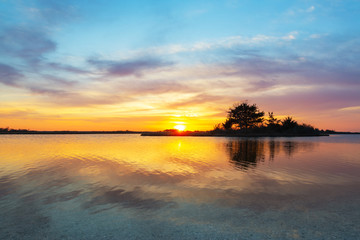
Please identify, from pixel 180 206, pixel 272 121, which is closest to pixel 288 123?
pixel 272 121

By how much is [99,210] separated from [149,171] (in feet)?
30.0

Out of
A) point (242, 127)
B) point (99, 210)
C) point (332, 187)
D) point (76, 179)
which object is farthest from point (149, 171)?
point (242, 127)

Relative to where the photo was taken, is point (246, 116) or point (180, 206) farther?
point (246, 116)

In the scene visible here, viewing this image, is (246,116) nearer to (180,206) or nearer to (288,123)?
(288,123)

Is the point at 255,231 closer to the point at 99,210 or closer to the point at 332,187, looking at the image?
the point at 99,210

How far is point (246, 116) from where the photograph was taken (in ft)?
335

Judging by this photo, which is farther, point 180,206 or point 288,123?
point 288,123

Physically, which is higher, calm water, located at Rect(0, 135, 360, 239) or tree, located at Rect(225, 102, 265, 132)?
tree, located at Rect(225, 102, 265, 132)

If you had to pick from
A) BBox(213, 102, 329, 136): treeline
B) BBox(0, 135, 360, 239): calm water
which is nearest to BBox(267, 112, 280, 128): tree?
BBox(213, 102, 329, 136): treeline

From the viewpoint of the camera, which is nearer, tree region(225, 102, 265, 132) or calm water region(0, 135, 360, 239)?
calm water region(0, 135, 360, 239)

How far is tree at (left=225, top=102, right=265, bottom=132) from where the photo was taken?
10169 cm

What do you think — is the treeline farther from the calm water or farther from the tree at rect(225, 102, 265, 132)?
the calm water

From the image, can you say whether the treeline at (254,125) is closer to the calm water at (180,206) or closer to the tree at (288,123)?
the tree at (288,123)

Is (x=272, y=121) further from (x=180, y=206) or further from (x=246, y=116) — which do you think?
(x=180, y=206)
